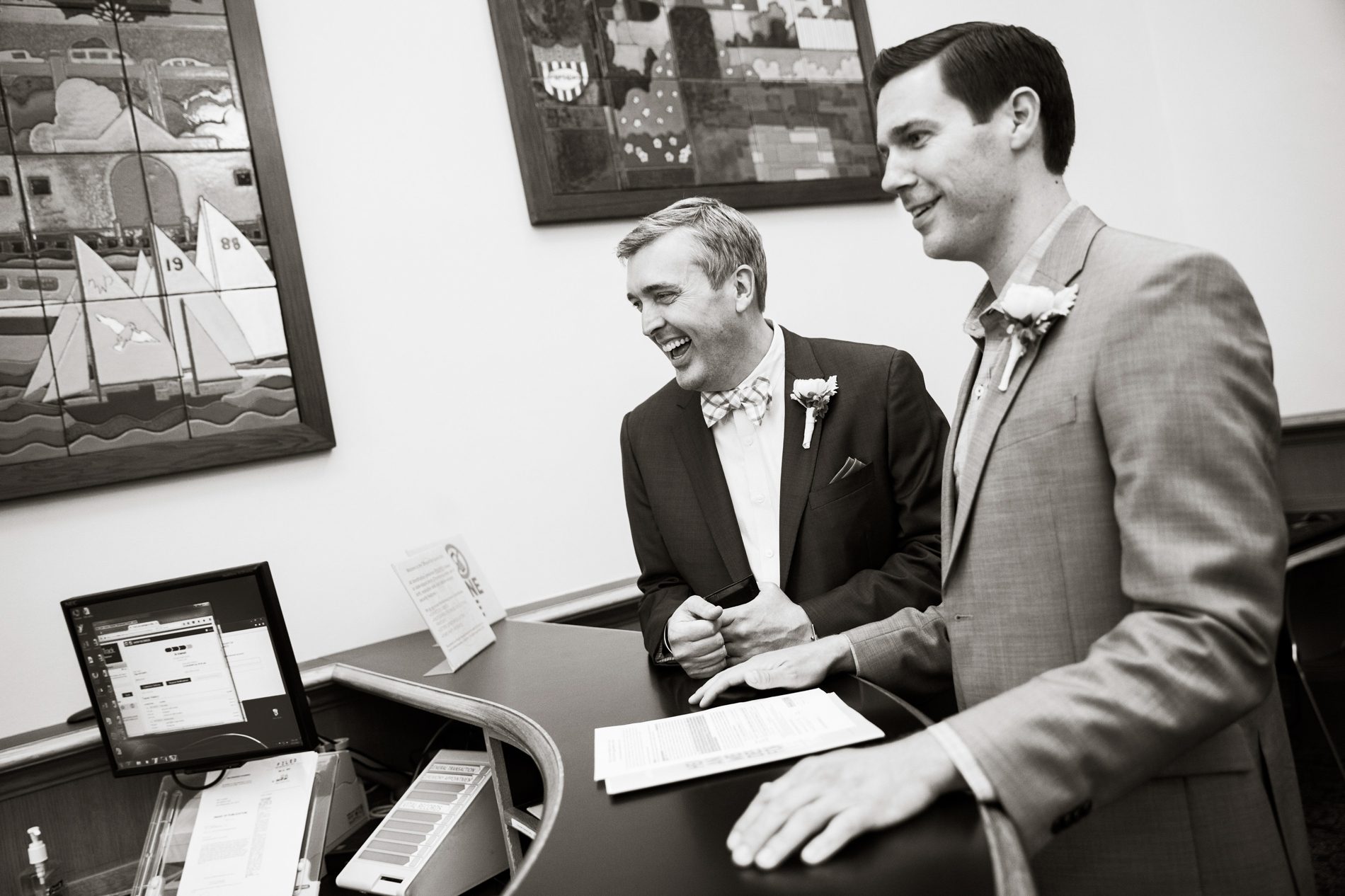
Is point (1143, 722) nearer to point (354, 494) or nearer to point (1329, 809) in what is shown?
point (354, 494)

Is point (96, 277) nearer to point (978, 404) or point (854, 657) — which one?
point (854, 657)

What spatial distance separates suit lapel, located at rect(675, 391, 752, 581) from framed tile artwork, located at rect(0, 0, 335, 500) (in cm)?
112

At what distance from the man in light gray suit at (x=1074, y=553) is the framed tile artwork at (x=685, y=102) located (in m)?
1.78

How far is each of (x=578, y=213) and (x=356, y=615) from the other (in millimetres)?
1442

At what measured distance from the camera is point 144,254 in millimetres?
2619

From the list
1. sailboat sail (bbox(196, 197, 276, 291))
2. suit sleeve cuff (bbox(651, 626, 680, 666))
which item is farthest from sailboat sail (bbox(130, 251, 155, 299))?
suit sleeve cuff (bbox(651, 626, 680, 666))

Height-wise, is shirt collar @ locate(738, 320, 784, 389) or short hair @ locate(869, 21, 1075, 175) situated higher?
short hair @ locate(869, 21, 1075, 175)

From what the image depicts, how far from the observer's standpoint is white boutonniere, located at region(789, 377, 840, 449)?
2176 millimetres

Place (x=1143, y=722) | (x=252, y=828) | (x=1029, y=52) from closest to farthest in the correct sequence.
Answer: (x=1143, y=722)
(x=1029, y=52)
(x=252, y=828)

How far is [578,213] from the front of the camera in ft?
10.4

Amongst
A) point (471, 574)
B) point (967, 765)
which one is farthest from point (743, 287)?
point (967, 765)

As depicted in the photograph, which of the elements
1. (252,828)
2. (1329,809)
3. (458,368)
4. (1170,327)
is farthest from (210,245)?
(1329,809)

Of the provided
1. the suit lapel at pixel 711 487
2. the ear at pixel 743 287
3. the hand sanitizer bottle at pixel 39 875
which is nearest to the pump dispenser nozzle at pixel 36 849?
the hand sanitizer bottle at pixel 39 875

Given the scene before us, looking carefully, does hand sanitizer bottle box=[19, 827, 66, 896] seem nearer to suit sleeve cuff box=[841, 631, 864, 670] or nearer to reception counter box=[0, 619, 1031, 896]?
reception counter box=[0, 619, 1031, 896]
